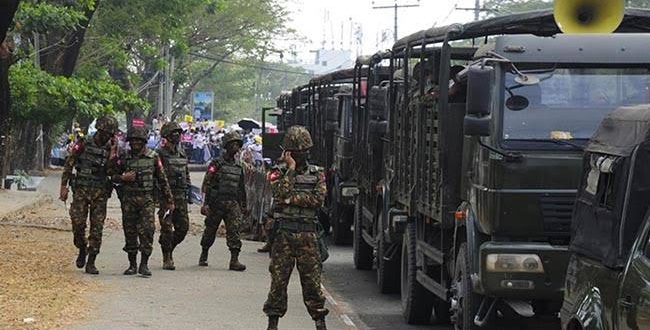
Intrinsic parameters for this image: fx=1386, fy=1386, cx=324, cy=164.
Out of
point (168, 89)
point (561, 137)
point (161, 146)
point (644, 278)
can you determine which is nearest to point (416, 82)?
point (561, 137)

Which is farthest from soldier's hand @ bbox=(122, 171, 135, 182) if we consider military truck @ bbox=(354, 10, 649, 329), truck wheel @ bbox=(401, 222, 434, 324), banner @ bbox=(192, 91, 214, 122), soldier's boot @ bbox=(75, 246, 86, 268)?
banner @ bbox=(192, 91, 214, 122)

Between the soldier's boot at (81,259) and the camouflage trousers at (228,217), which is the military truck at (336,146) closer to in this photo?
the camouflage trousers at (228,217)

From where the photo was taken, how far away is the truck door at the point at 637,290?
645cm

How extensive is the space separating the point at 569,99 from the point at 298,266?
8.35 feet

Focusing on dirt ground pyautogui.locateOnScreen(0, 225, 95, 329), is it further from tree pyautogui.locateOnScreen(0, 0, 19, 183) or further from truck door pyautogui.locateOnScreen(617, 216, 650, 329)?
truck door pyautogui.locateOnScreen(617, 216, 650, 329)

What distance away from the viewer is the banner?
3381 inches

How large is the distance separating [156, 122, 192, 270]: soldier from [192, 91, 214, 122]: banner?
6815 centimetres

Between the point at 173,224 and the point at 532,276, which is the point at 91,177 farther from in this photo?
the point at 532,276

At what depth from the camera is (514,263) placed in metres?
9.53

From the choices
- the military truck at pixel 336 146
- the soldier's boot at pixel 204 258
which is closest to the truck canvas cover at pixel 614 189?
the soldier's boot at pixel 204 258

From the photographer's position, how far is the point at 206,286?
15102mm

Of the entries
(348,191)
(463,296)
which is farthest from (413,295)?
(348,191)

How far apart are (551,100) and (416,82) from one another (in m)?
3.10

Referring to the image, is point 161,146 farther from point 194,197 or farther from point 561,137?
point 194,197
